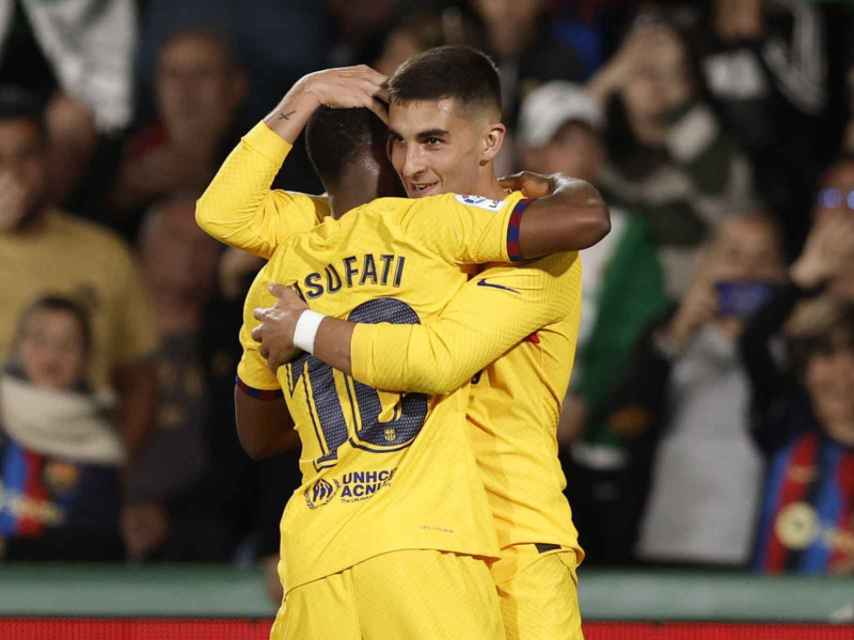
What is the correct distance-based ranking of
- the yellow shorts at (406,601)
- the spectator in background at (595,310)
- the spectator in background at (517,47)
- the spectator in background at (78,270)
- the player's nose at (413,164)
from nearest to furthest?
the yellow shorts at (406,601) < the player's nose at (413,164) < the spectator in background at (595,310) < the spectator in background at (78,270) < the spectator in background at (517,47)

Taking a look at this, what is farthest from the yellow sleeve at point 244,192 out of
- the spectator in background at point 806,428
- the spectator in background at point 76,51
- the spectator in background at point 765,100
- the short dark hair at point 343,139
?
the spectator in background at point 765,100

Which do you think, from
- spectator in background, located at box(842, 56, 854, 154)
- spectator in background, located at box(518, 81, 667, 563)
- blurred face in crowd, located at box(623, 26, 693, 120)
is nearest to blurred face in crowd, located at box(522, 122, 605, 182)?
spectator in background, located at box(518, 81, 667, 563)

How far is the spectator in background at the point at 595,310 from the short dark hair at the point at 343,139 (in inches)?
117

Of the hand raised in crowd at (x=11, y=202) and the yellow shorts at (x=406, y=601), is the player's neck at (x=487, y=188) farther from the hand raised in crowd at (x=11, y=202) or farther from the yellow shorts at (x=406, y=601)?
the hand raised in crowd at (x=11, y=202)

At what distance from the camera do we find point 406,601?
257 cm

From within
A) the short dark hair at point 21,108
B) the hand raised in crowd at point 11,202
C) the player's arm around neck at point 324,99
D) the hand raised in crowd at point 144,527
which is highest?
the short dark hair at point 21,108

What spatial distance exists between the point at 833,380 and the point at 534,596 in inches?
144

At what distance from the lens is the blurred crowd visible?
6059 millimetres

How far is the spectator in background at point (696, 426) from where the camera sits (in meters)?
6.09

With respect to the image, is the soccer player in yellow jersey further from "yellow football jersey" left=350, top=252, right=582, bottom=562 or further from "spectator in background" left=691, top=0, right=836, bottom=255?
"spectator in background" left=691, top=0, right=836, bottom=255

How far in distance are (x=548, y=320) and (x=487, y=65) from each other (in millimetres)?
542

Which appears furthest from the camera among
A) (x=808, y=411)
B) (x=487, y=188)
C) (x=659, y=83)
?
(x=659, y=83)

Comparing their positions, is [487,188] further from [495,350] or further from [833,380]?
[833,380]

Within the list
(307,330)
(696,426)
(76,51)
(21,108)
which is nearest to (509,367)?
(307,330)
